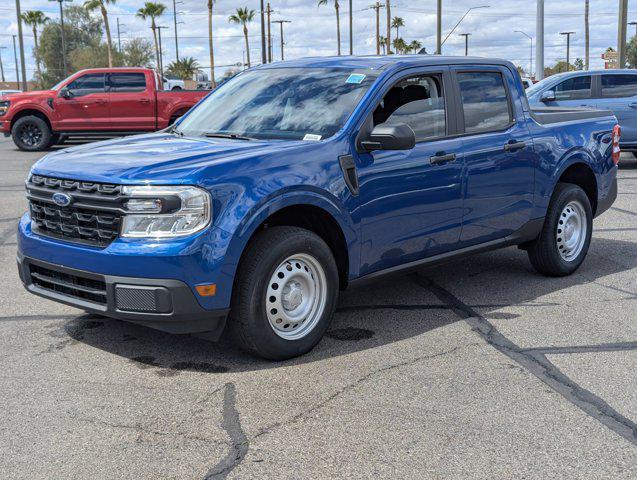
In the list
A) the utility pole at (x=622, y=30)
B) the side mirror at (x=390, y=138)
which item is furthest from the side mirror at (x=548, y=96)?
the utility pole at (x=622, y=30)

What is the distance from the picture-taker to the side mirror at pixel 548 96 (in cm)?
1534

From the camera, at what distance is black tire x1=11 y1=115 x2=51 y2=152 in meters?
20.2

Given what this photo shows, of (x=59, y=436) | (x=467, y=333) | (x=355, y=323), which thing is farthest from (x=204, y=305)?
(x=467, y=333)

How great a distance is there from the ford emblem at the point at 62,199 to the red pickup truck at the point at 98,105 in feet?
51.1

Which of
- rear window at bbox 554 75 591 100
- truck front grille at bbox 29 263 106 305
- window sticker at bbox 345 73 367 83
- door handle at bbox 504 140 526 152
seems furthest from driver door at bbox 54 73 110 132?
truck front grille at bbox 29 263 106 305

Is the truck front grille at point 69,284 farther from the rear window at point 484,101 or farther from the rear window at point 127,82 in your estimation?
the rear window at point 127,82

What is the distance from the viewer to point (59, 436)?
385 centimetres

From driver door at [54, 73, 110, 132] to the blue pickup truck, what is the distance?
1441 centimetres

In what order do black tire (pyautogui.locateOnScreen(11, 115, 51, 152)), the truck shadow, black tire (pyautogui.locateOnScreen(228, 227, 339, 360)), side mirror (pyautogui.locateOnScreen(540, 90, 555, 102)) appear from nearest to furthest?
1. black tire (pyautogui.locateOnScreen(228, 227, 339, 360))
2. the truck shadow
3. side mirror (pyautogui.locateOnScreen(540, 90, 555, 102))
4. black tire (pyautogui.locateOnScreen(11, 115, 51, 152))

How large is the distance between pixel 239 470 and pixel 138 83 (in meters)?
17.9

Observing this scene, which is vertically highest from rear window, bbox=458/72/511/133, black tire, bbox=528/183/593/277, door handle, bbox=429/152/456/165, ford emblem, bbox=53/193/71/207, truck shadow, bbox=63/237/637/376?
rear window, bbox=458/72/511/133

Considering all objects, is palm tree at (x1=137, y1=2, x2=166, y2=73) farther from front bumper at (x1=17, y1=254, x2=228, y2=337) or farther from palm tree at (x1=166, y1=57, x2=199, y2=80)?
front bumper at (x1=17, y1=254, x2=228, y2=337)

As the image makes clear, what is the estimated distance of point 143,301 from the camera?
4438 mm

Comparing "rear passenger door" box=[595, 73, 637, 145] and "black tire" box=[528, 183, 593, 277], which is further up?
"rear passenger door" box=[595, 73, 637, 145]
